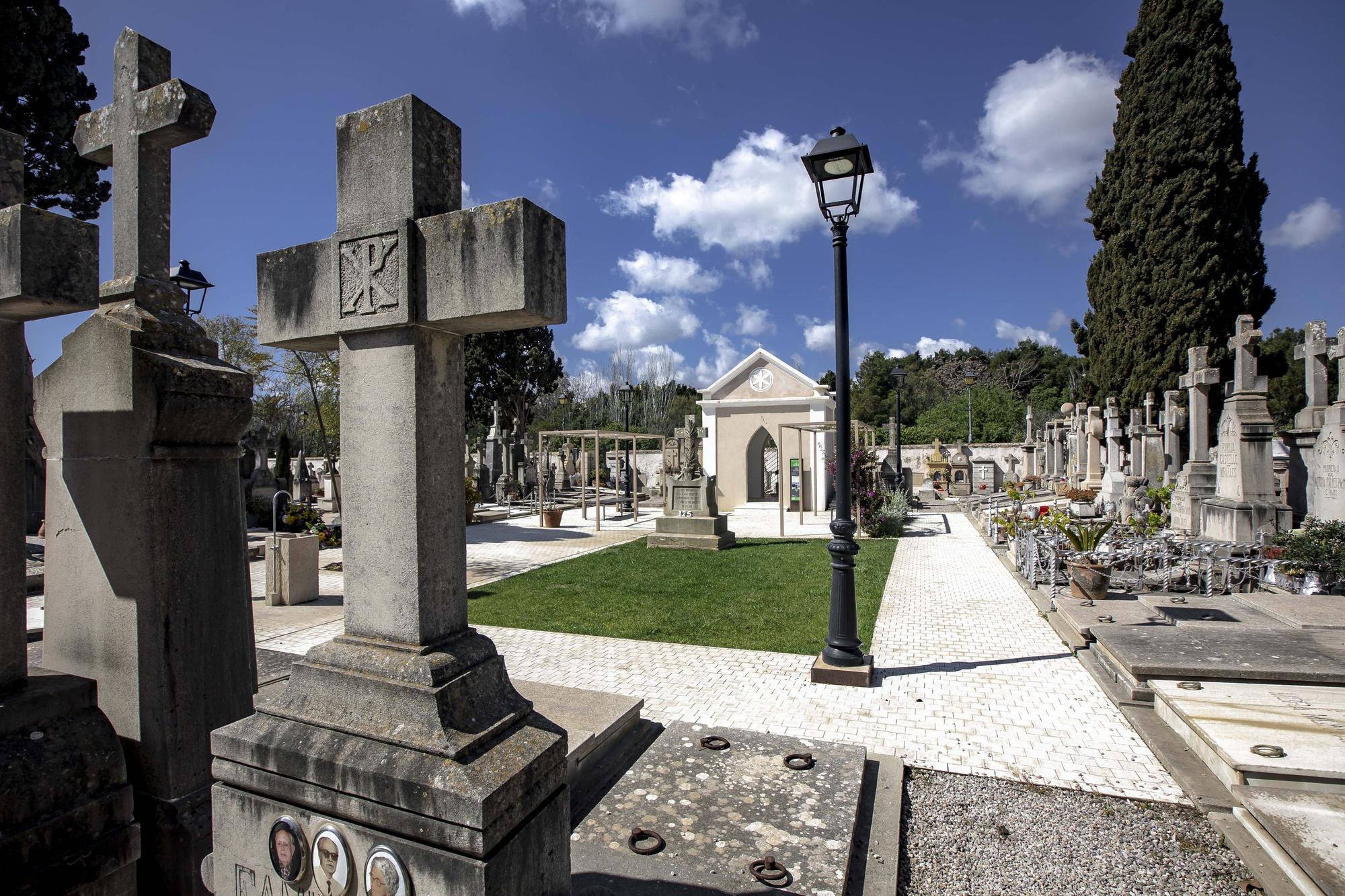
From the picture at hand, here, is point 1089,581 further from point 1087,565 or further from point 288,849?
point 288,849

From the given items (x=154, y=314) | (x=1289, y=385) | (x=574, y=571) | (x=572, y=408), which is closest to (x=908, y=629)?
(x=574, y=571)

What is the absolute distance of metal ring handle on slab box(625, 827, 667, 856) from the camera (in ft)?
9.75

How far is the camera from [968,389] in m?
49.6

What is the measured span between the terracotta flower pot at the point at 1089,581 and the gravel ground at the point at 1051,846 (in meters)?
4.87

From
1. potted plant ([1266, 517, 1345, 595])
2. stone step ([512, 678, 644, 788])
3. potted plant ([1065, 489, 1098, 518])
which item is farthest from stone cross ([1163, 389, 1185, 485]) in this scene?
stone step ([512, 678, 644, 788])

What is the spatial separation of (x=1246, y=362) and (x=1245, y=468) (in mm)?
2060

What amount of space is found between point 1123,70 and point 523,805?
109 ft

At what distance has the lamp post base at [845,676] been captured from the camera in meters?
5.87

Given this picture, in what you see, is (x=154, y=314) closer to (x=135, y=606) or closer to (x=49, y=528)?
(x=49, y=528)

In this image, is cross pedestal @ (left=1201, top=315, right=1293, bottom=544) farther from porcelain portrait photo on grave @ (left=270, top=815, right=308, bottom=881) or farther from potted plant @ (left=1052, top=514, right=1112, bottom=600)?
porcelain portrait photo on grave @ (left=270, top=815, right=308, bottom=881)

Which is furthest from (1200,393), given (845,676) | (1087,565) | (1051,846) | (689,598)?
(1051,846)

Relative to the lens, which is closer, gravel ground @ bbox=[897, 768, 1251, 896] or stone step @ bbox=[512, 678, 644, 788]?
gravel ground @ bbox=[897, 768, 1251, 896]

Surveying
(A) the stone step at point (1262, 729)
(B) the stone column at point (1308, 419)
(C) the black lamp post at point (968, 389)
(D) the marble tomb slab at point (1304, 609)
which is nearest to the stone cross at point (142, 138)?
(A) the stone step at point (1262, 729)

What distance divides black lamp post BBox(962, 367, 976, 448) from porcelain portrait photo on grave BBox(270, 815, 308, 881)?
39.8m
